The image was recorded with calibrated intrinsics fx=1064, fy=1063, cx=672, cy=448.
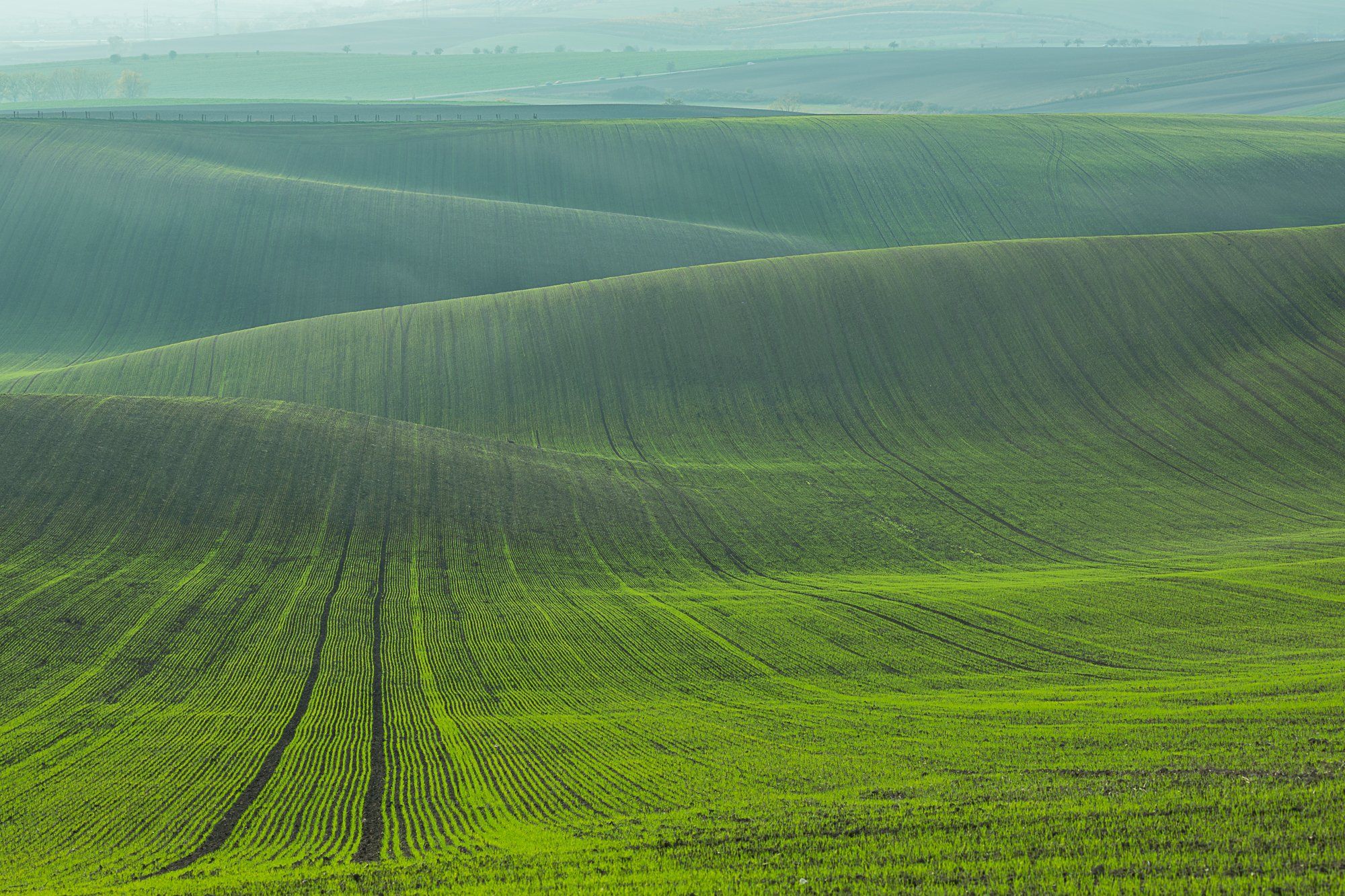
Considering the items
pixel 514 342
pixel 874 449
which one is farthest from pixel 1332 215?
pixel 514 342

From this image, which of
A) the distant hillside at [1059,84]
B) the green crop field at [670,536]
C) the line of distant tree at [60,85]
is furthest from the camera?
the line of distant tree at [60,85]

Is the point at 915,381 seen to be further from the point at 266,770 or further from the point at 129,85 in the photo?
the point at 129,85

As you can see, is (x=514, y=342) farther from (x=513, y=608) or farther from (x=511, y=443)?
(x=513, y=608)

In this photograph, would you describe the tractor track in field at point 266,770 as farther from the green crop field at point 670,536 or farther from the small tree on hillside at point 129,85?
the small tree on hillside at point 129,85

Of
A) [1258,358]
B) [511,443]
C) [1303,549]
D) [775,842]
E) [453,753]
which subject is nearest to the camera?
A: [775,842]

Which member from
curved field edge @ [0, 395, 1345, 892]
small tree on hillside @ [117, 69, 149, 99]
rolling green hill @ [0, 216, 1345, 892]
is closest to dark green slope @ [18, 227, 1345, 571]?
rolling green hill @ [0, 216, 1345, 892]

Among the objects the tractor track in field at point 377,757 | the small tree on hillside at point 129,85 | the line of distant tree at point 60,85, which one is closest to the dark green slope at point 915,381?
the tractor track in field at point 377,757

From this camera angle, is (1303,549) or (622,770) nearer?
(622,770)
